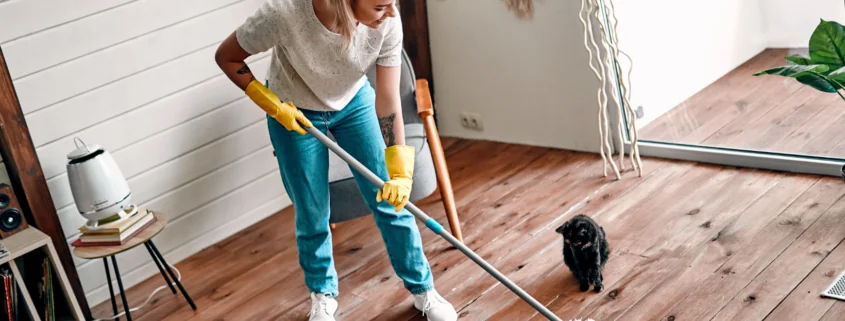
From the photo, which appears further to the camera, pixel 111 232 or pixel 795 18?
pixel 795 18

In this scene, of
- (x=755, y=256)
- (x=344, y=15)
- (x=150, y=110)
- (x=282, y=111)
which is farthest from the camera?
(x=150, y=110)

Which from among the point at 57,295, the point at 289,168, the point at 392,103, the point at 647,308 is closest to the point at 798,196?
the point at 647,308

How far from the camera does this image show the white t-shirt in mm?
2184

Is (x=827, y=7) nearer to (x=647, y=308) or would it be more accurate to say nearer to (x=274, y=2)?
(x=647, y=308)

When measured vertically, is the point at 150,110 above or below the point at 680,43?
above

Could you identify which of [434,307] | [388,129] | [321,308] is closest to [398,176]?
[388,129]

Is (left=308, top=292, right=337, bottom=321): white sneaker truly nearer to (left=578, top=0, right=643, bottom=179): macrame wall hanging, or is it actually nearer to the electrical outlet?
(left=578, top=0, right=643, bottom=179): macrame wall hanging

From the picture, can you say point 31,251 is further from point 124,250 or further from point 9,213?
point 124,250

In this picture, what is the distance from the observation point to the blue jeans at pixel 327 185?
241 centimetres

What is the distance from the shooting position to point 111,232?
277 centimetres

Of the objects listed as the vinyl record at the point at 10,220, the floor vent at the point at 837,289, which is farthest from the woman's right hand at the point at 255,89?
the floor vent at the point at 837,289

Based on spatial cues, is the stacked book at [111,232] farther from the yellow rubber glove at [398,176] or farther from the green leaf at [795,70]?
the green leaf at [795,70]

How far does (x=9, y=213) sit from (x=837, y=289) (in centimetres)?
257

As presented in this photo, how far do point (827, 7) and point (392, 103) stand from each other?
1653mm
